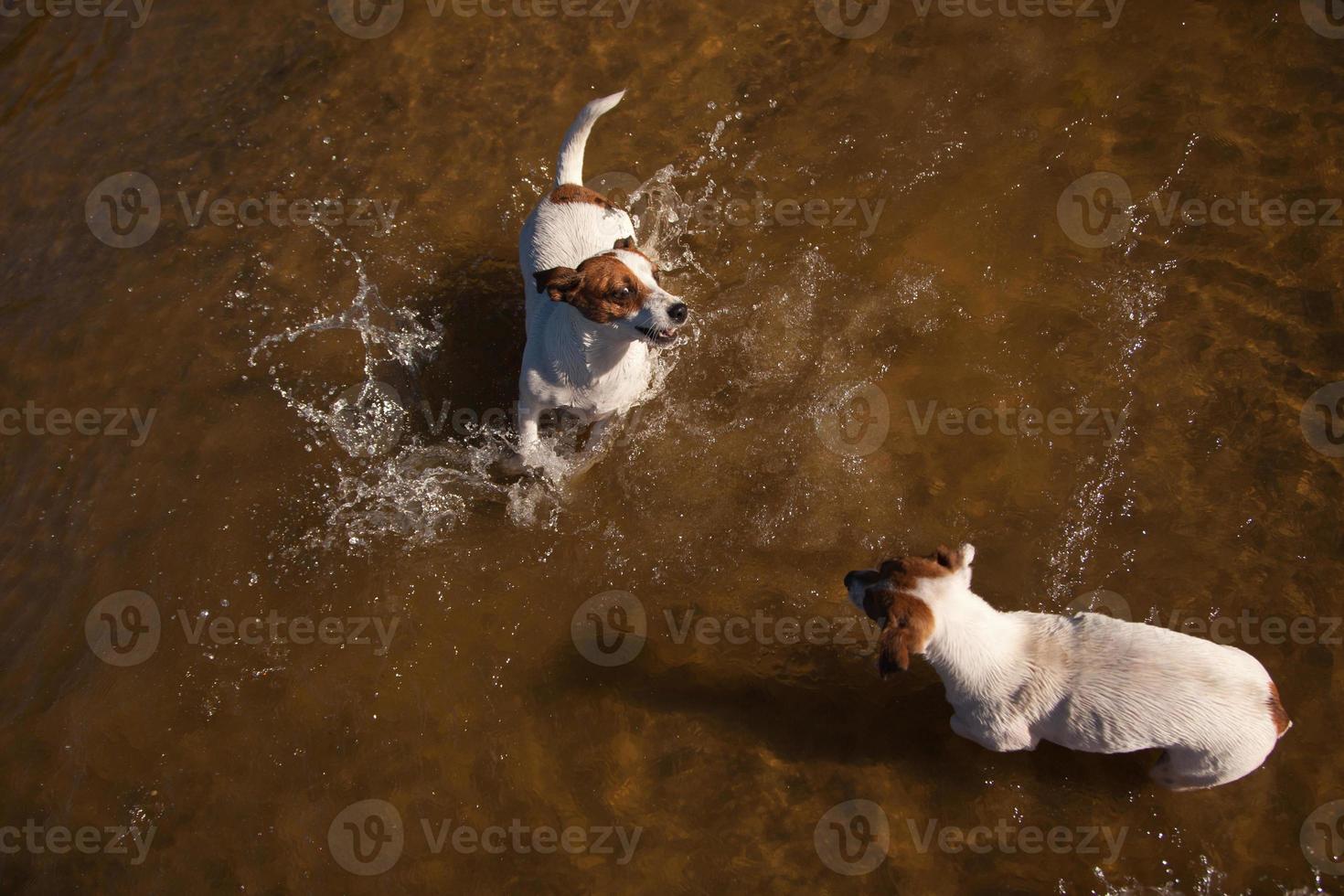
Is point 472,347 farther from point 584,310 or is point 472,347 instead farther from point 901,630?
point 901,630

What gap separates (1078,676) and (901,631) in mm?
963

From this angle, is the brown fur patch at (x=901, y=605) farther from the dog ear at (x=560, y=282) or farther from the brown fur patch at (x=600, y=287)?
the dog ear at (x=560, y=282)

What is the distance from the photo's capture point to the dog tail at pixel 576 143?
543cm

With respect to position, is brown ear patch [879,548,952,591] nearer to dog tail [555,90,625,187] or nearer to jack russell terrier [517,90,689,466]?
jack russell terrier [517,90,689,466]

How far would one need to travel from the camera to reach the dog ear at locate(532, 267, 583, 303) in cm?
444

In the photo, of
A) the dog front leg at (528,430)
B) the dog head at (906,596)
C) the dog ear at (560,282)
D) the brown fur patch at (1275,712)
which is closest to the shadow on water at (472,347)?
the dog front leg at (528,430)

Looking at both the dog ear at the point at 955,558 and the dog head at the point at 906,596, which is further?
the dog ear at the point at 955,558

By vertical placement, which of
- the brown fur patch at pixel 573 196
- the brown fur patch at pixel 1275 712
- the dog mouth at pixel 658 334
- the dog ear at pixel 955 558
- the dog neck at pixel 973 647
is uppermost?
the brown fur patch at pixel 573 196

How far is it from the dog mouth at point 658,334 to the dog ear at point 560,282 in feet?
1.43

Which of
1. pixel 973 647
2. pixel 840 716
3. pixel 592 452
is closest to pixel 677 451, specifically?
pixel 592 452

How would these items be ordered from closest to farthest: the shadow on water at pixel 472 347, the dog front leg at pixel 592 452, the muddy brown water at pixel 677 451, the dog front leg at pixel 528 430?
the muddy brown water at pixel 677 451 → the dog front leg at pixel 528 430 → the dog front leg at pixel 592 452 → the shadow on water at pixel 472 347

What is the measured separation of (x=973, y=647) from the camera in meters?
4.03

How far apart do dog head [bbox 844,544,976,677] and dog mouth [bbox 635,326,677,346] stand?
1.63m

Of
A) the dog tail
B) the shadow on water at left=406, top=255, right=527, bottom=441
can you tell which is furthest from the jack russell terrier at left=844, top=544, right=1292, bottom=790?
the dog tail
